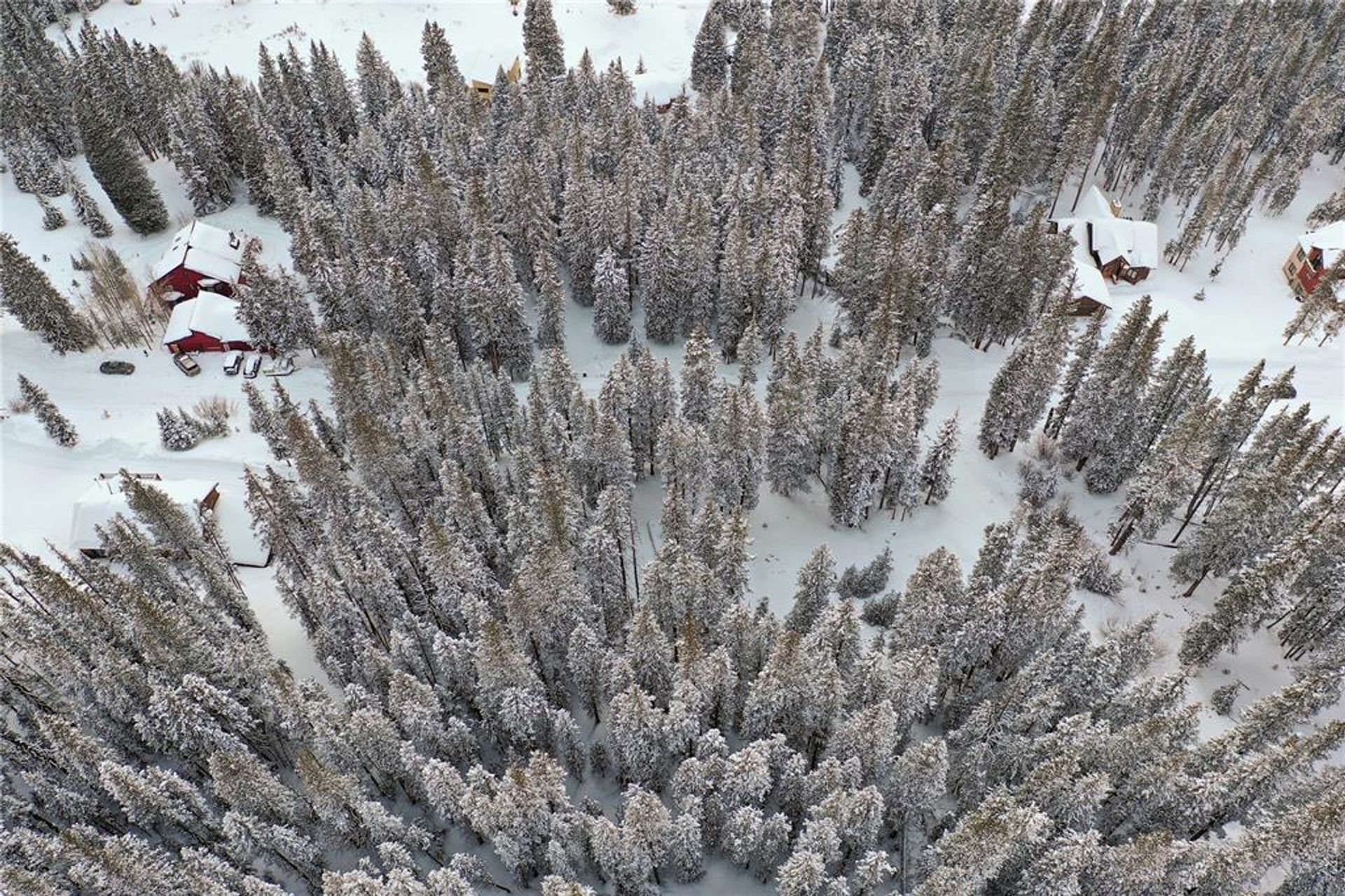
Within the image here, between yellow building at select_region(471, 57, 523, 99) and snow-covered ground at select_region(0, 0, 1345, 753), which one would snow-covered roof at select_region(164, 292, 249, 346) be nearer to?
snow-covered ground at select_region(0, 0, 1345, 753)

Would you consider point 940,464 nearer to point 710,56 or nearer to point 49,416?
point 49,416

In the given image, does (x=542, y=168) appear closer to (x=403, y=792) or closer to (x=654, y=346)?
(x=654, y=346)

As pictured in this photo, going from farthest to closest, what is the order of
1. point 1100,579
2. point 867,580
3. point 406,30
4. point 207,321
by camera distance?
point 406,30
point 207,321
point 1100,579
point 867,580

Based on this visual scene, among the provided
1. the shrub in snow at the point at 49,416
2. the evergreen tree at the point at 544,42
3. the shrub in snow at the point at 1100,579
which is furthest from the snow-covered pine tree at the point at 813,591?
the evergreen tree at the point at 544,42

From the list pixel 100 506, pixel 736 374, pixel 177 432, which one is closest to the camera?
pixel 100 506

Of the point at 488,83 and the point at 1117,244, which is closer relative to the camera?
the point at 1117,244

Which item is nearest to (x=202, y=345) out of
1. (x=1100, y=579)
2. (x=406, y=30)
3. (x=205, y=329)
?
(x=205, y=329)

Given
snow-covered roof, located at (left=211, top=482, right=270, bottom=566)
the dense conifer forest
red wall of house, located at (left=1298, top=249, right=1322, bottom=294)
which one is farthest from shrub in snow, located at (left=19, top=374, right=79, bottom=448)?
red wall of house, located at (left=1298, top=249, right=1322, bottom=294)
